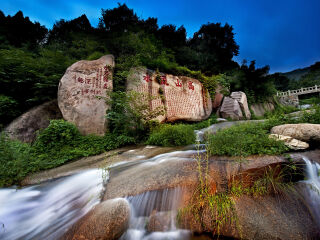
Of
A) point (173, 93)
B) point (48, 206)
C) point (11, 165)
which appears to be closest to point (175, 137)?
point (48, 206)

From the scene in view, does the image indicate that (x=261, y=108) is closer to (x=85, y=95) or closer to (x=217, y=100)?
(x=217, y=100)

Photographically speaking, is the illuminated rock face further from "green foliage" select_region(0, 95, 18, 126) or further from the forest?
"green foliage" select_region(0, 95, 18, 126)

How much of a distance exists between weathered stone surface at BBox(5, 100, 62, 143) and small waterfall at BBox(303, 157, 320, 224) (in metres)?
8.02

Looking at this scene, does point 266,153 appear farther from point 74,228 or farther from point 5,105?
point 5,105

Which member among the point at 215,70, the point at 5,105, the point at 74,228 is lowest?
the point at 74,228

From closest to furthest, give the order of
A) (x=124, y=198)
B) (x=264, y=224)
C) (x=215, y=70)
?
(x=264, y=224) < (x=124, y=198) < (x=215, y=70)

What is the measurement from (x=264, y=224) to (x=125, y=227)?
1.61 meters

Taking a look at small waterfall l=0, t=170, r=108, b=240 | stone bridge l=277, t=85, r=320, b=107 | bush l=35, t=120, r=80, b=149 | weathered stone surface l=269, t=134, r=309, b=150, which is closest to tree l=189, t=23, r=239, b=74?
stone bridge l=277, t=85, r=320, b=107

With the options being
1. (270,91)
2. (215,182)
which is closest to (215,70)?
(270,91)

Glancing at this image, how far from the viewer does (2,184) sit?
9.03 ft

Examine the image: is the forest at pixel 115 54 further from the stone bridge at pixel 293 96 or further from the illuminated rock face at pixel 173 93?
the stone bridge at pixel 293 96

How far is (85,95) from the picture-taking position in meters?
5.93

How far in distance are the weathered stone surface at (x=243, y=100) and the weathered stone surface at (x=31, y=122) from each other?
10.9 m

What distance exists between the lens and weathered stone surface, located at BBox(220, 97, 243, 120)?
830 cm
